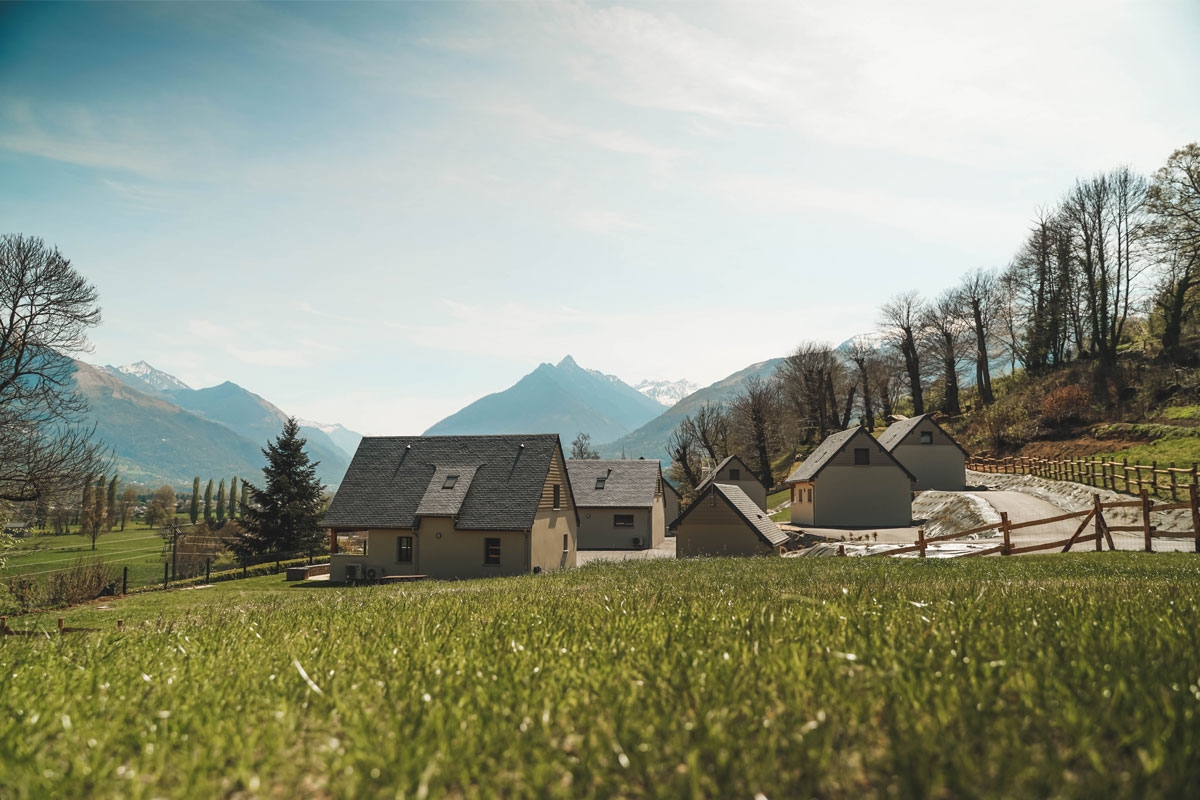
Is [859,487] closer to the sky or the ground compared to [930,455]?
closer to the ground

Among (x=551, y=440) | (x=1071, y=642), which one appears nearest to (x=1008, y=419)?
(x=551, y=440)

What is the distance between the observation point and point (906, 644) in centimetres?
464

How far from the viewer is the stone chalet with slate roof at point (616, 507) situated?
60844mm

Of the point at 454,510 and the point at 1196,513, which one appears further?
the point at 454,510

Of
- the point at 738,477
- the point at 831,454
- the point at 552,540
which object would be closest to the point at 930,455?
the point at 831,454

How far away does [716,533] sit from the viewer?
40.1 m

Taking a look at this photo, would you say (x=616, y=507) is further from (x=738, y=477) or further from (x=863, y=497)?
(x=863, y=497)

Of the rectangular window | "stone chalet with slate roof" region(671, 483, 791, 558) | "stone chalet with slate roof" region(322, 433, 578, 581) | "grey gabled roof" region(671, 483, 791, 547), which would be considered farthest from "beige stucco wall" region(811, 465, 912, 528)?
the rectangular window

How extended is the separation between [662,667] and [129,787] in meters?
2.86

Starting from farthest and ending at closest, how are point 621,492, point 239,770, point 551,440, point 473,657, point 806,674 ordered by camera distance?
point 621,492 → point 551,440 → point 473,657 → point 806,674 → point 239,770

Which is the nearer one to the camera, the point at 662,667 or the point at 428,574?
the point at 662,667

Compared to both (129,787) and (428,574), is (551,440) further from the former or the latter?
(129,787)

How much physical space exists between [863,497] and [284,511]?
4833 centimetres

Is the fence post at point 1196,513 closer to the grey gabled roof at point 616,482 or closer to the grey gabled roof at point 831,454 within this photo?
the grey gabled roof at point 831,454
